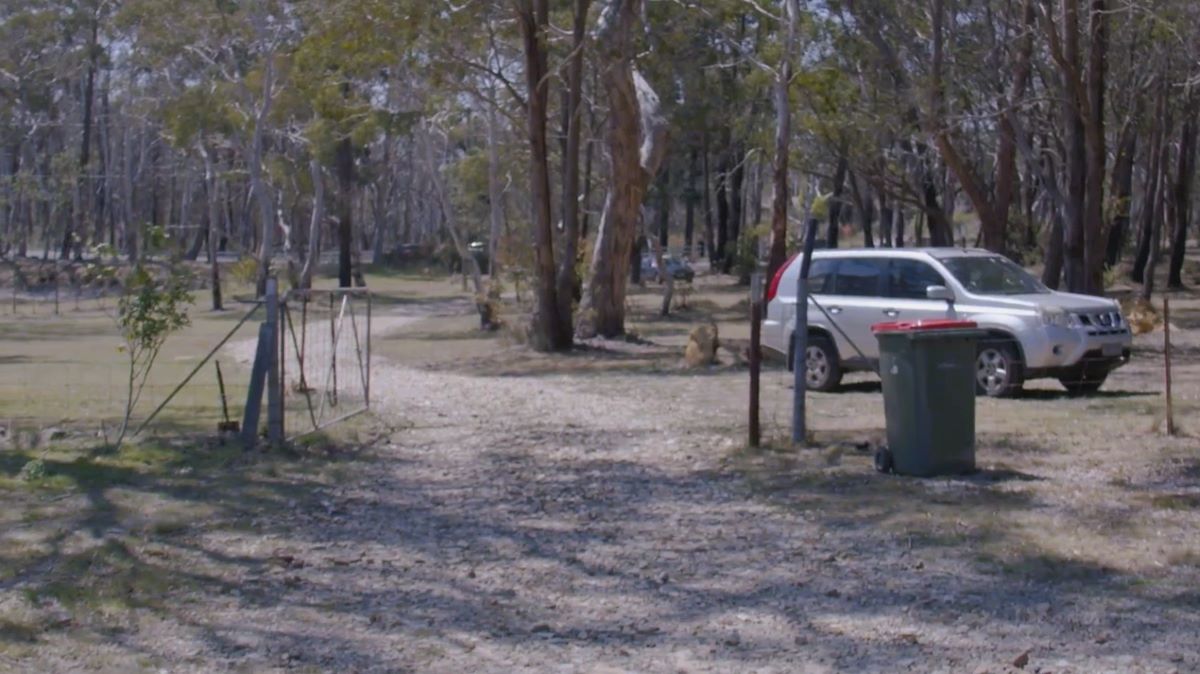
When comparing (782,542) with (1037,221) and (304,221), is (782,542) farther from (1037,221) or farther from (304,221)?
(304,221)

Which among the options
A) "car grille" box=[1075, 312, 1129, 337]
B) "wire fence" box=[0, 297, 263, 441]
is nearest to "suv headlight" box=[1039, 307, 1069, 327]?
"car grille" box=[1075, 312, 1129, 337]

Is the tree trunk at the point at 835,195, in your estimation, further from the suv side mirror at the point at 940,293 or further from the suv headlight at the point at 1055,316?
the suv headlight at the point at 1055,316

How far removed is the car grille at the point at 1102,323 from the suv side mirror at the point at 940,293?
4.56ft

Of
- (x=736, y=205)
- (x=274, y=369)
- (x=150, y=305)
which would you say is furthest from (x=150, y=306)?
(x=736, y=205)

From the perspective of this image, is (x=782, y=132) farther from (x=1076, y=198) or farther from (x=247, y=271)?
(x=247, y=271)

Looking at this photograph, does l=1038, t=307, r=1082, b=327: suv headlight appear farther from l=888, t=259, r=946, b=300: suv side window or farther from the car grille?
l=888, t=259, r=946, b=300: suv side window

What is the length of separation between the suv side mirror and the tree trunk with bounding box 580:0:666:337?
9649mm

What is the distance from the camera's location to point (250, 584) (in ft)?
28.7

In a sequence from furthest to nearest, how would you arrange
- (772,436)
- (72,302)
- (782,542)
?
(72,302), (772,436), (782,542)

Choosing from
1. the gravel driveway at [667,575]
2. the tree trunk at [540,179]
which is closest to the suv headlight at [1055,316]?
the gravel driveway at [667,575]

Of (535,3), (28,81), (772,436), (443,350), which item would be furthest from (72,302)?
(772,436)

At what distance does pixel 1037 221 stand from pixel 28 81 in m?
42.4

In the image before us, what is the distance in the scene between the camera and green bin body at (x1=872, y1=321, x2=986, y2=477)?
11.7 m

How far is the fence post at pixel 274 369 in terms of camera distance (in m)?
13.0
